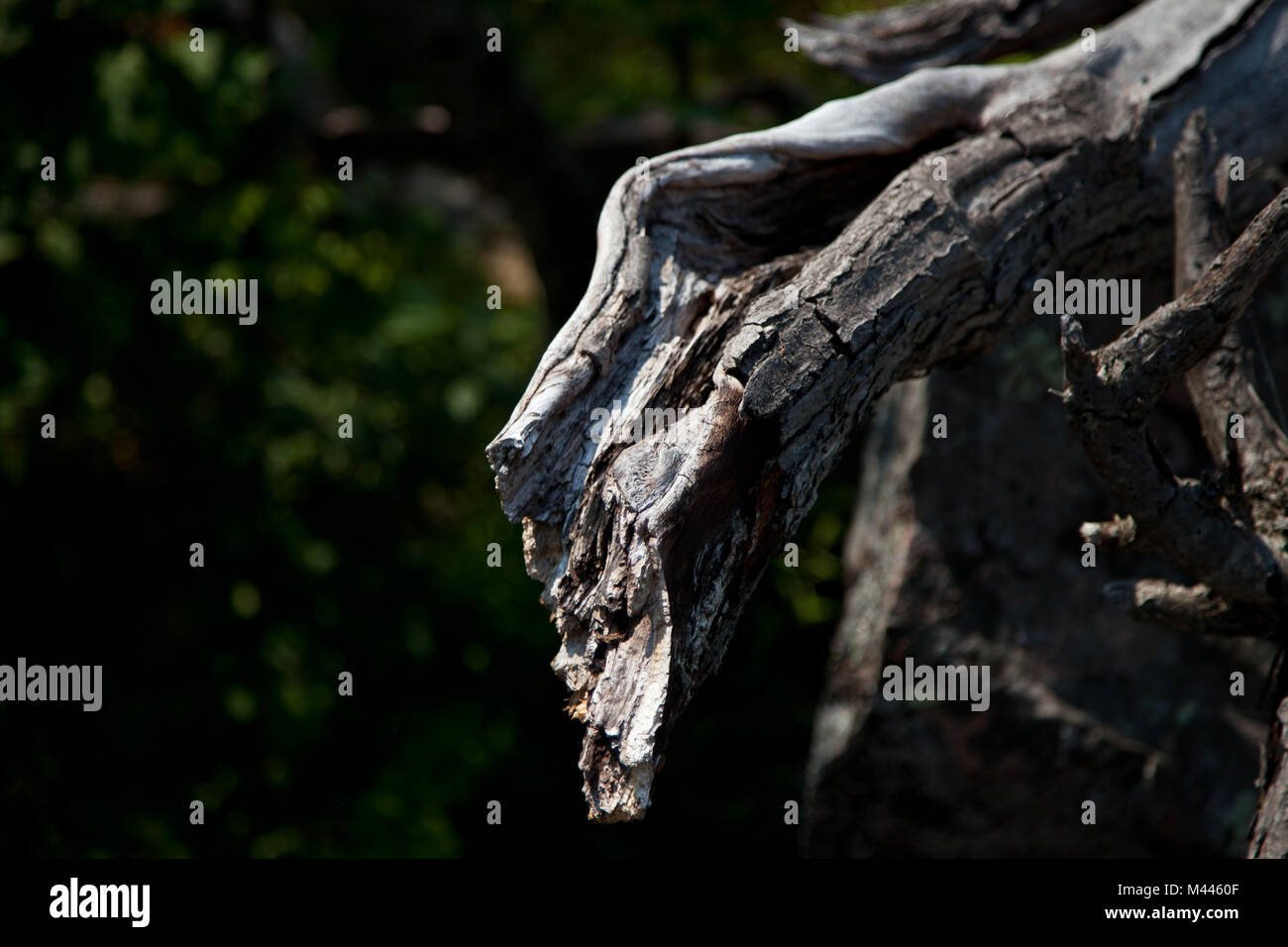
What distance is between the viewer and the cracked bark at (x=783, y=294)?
1.79 m

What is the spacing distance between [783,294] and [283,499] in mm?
3110

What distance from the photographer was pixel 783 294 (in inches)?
79.7

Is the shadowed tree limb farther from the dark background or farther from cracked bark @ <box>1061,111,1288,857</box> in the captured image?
the dark background

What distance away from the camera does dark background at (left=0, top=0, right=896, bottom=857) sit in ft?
13.3

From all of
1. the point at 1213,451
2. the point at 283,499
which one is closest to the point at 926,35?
the point at 1213,451

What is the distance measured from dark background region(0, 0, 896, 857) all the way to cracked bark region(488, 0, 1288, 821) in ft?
7.32

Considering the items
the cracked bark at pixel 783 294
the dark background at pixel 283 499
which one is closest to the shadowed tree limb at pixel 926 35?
the cracked bark at pixel 783 294

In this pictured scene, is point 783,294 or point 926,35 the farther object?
point 926,35

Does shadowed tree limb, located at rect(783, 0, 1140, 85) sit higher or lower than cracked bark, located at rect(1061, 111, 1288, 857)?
higher

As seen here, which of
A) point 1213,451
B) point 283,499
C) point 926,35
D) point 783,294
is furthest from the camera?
point 283,499

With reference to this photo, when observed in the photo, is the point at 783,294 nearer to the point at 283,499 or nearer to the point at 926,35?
the point at 926,35

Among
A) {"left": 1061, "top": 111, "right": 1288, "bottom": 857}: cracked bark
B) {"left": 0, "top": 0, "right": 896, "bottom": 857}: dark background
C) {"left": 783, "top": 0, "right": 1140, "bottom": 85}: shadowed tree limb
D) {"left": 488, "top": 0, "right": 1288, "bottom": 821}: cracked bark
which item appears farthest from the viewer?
{"left": 0, "top": 0, "right": 896, "bottom": 857}: dark background

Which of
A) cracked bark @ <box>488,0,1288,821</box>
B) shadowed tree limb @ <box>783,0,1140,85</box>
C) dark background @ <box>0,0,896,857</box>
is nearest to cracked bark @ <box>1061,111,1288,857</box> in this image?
cracked bark @ <box>488,0,1288,821</box>

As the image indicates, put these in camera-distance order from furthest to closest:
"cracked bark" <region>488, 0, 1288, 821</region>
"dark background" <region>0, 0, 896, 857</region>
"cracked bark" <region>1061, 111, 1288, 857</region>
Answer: "dark background" <region>0, 0, 896, 857</region> < "cracked bark" <region>1061, 111, 1288, 857</region> < "cracked bark" <region>488, 0, 1288, 821</region>
